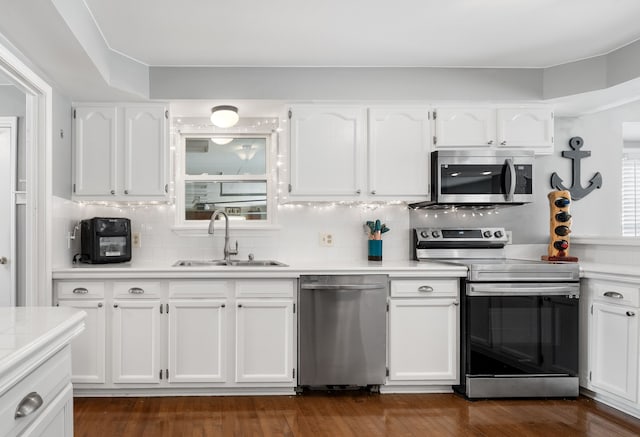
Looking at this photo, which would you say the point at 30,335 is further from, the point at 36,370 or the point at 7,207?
the point at 7,207

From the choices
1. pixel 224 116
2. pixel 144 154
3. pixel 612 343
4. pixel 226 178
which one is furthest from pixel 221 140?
pixel 612 343

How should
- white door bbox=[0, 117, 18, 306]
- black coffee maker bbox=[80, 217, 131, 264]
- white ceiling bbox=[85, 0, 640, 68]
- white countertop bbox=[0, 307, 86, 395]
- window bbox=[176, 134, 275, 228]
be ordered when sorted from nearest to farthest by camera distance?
white countertop bbox=[0, 307, 86, 395], white ceiling bbox=[85, 0, 640, 68], white door bbox=[0, 117, 18, 306], black coffee maker bbox=[80, 217, 131, 264], window bbox=[176, 134, 275, 228]

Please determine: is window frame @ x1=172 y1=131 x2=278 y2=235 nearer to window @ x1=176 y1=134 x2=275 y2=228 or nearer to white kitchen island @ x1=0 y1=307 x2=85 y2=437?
window @ x1=176 y1=134 x2=275 y2=228

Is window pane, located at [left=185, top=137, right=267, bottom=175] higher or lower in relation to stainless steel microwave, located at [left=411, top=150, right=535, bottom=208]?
higher

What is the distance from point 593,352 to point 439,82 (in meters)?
2.15

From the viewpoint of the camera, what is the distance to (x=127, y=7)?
7.97 feet

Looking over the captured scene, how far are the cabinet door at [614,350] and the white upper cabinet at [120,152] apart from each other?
3121mm

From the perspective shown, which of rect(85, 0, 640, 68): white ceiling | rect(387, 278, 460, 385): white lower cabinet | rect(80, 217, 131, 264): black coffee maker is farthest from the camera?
rect(80, 217, 131, 264): black coffee maker

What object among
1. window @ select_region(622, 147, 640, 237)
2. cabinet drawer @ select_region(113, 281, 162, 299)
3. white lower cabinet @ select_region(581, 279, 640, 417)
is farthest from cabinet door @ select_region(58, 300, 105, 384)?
window @ select_region(622, 147, 640, 237)

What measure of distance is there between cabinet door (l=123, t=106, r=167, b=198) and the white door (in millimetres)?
753

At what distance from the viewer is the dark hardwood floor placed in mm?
2514

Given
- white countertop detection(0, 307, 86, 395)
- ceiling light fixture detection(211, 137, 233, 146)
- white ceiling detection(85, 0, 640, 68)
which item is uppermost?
white ceiling detection(85, 0, 640, 68)

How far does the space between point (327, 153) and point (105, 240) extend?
69.2 inches

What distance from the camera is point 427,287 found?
3074 mm
